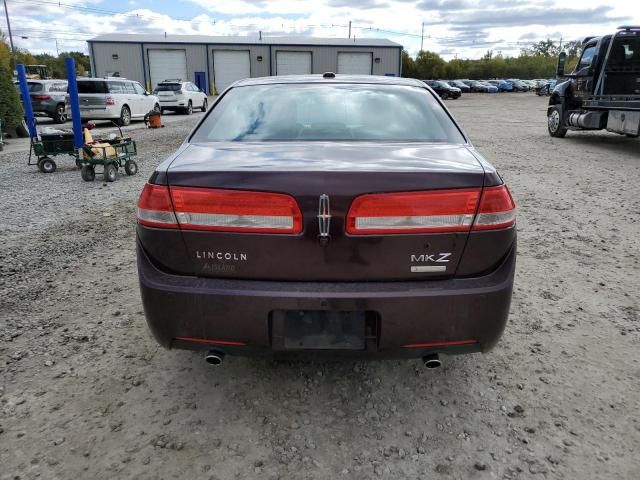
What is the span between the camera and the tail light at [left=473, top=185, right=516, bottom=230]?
2.14 m

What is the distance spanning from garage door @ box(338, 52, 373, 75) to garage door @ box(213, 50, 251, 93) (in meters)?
9.43

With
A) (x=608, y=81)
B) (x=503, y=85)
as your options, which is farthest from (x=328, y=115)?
(x=503, y=85)

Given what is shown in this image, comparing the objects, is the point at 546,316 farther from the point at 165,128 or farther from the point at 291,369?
the point at 165,128

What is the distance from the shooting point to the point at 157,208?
2.20 m

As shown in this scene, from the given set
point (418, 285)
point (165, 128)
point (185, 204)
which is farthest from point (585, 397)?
point (165, 128)

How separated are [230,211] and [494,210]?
3.65 feet

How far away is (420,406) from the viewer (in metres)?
2.56

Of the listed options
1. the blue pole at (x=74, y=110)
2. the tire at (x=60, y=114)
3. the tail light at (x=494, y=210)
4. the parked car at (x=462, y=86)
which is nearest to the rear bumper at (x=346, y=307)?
the tail light at (x=494, y=210)

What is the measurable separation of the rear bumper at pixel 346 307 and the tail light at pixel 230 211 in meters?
0.24

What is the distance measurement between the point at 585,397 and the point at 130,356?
252 cm

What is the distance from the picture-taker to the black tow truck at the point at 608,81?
1142cm

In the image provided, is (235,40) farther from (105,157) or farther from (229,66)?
(105,157)

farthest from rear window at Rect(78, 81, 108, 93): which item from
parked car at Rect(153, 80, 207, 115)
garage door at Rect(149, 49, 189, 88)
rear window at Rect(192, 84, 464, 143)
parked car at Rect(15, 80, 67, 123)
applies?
garage door at Rect(149, 49, 189, 88)

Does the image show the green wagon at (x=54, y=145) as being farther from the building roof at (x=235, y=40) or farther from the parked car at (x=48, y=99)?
the building roof at (x=235, y=40)
